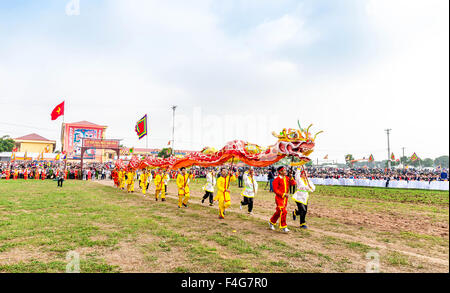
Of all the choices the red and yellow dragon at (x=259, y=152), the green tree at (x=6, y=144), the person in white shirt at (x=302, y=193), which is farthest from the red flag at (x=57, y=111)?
the green tree at (x=6, y=144)

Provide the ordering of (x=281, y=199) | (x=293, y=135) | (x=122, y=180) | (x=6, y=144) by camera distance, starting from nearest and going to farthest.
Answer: (x=281, y=199), (x=293, y=135), (x=122, y=180), (x=6, y=144)

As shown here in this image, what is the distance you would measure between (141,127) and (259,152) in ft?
51.9

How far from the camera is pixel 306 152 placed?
24.8 ft

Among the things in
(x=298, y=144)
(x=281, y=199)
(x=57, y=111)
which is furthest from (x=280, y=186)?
(x=57, y=111)

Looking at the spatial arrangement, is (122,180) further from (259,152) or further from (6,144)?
(6,144)

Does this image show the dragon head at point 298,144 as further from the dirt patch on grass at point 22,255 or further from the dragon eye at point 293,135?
the dirt patch on grass at point 22,255

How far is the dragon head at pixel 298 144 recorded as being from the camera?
748 cm

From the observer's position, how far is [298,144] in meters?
7.49

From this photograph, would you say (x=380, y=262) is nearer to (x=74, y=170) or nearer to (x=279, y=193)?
(x=279, y=193)

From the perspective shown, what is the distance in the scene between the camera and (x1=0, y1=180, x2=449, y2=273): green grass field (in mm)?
4637

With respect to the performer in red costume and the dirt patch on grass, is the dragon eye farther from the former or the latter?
the dirt patch on grass

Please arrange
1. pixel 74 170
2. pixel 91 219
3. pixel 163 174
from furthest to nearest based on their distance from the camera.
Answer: pixel 74 170 < pixel 163 174 < pixel 91 219
